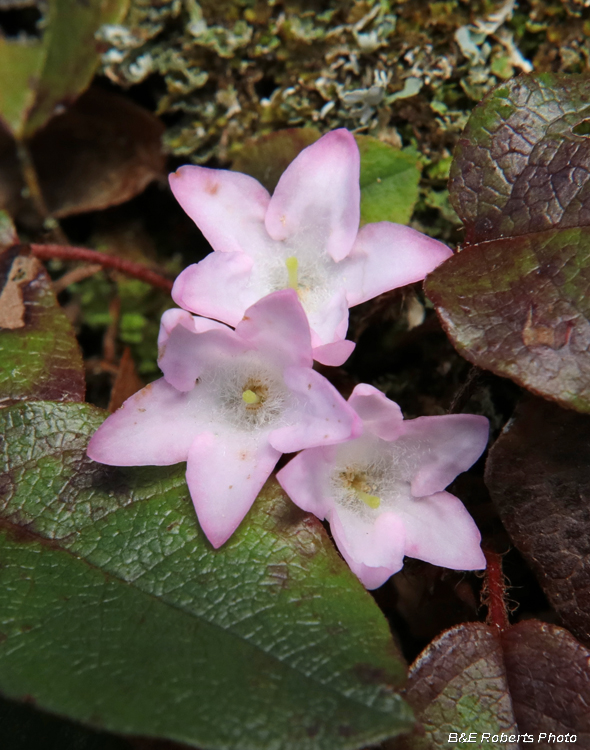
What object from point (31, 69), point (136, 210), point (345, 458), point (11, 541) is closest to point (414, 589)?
point (345, 458)

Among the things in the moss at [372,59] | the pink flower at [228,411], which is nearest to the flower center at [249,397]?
the pink flower at [228,411]

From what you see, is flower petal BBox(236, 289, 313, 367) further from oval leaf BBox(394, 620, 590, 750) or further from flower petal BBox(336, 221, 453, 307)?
oval leaf BBox(394, 620, 590, 750)

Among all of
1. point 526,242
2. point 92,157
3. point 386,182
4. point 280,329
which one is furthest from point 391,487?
point 92,157

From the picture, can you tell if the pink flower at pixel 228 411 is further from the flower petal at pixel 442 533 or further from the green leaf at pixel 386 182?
the green leaf at pixel 386 182

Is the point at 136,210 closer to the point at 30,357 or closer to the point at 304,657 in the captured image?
the point at 30,357

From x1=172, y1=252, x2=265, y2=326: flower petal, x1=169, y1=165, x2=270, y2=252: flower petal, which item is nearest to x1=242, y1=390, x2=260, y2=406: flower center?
x1=172, y1=252, x2=265, y2=326: flower petal
